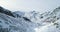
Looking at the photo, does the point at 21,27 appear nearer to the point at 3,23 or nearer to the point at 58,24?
the point at 3,23

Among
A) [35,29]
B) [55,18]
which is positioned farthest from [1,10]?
[55,18]

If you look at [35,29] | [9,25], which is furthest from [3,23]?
[35,29]

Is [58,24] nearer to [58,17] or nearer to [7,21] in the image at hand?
[58,17]

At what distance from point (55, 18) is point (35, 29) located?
985mm

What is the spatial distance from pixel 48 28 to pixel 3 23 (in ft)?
5.33

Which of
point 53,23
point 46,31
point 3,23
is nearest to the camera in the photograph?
point 3,23

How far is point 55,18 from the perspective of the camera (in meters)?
7.28

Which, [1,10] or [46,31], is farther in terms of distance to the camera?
[1,10]

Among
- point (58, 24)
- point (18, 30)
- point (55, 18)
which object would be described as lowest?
point (18, 30)

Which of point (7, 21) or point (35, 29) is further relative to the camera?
point (35, 29)

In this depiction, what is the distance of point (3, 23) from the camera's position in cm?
549

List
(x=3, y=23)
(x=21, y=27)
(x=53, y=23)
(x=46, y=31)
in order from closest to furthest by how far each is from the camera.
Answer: (x=3, y=23) < (x=21, y=27) < (x=46, y=31) < (x=53, y=23)

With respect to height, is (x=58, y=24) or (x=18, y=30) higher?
(x=58, y=24)

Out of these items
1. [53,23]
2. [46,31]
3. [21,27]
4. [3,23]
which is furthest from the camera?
[53,23]
